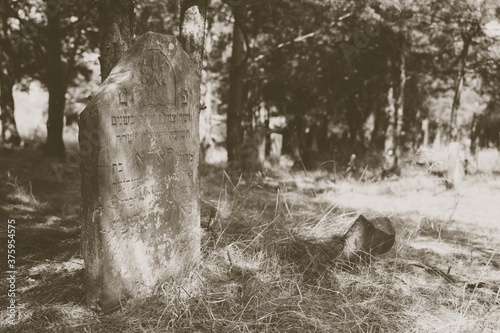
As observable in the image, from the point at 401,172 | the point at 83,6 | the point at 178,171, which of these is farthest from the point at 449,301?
the point at 83,6

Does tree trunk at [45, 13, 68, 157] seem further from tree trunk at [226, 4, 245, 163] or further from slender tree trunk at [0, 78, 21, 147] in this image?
tree trunk at [226, 4, 245, 163]

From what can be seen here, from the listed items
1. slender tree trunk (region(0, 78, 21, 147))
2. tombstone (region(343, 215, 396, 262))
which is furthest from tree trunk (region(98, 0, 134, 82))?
slender tree trunk (region(0, 78, 21, 147))

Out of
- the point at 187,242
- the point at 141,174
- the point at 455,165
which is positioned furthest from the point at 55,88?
the point at 455,165

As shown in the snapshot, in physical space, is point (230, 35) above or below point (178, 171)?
above

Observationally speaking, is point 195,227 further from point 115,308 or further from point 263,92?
point 263,92

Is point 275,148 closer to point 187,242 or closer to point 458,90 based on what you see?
point 458,90

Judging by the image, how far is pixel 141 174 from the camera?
13.3 feet

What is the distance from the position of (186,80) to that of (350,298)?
2495 millimetres

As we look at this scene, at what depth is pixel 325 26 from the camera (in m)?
13.9

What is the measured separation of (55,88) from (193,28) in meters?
8.78

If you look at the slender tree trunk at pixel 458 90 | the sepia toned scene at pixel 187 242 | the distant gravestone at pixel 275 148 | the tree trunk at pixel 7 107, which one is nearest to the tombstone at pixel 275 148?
the distant gravestone at pixel 275 148

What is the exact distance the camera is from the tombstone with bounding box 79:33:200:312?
12.2ft

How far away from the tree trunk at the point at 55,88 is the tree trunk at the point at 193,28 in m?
8.62

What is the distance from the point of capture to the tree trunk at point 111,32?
5.17 m
